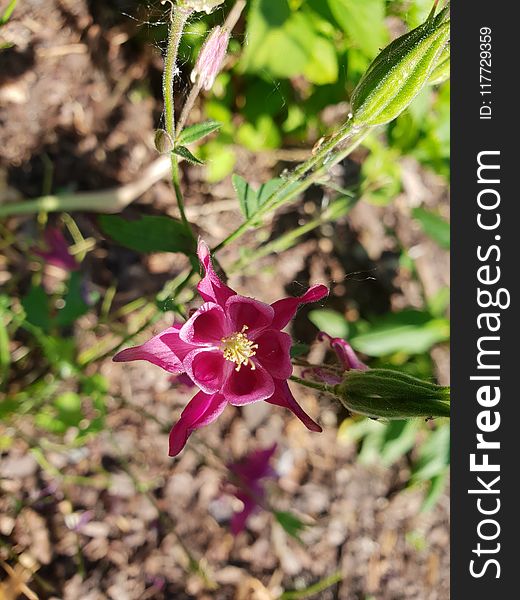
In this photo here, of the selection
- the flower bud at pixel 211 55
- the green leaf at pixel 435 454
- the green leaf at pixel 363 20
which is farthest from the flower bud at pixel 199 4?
the green leaf at pixel 435 454

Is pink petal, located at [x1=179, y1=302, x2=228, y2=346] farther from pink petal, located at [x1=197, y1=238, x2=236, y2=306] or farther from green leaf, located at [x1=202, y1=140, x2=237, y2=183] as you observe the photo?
green leaf, located at [x1=202, y1=140, x2=237, y2=183]

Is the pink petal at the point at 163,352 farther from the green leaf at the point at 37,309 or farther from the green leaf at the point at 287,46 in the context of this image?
the green leaf at the point at 287,46

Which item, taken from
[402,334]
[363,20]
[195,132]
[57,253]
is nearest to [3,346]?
[57,253]

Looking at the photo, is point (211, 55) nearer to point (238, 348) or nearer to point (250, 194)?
point (250, 194)

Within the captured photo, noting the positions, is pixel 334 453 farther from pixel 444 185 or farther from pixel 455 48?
pixel 455 48

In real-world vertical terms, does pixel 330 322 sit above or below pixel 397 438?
above

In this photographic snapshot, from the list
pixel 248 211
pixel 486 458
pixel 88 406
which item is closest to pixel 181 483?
pixel 88 406
